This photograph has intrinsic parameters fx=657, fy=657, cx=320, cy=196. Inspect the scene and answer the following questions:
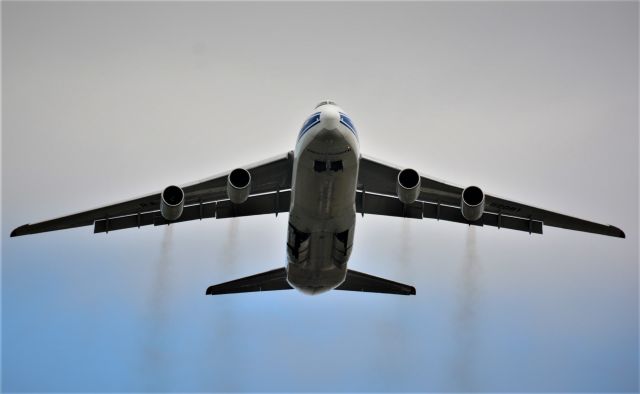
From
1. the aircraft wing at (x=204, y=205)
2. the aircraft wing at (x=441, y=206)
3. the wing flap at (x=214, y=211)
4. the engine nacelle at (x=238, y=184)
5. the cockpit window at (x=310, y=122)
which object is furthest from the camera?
the wing flap at (x=214, y=211)

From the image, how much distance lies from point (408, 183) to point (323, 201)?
201 centimetres

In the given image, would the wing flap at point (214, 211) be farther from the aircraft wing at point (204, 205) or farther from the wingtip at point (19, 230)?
the wingtip at point (19, 230)

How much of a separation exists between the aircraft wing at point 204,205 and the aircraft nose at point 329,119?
120 inches

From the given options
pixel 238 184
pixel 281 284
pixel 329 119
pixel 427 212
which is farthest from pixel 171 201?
pixel 427 212

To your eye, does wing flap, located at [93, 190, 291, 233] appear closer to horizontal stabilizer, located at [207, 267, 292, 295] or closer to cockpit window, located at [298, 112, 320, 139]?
horizontal stabilizer, located at [207, 267, 292, 295]

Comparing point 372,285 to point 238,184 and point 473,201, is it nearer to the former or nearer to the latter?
point 473,201

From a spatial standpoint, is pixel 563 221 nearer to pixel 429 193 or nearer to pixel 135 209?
pixel 429 193

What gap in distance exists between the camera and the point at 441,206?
1912 centimetres

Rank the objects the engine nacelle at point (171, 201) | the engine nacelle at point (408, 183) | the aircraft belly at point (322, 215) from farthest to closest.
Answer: the engine nacelle at point (171, 201) < the engine nacelle at point (408, 183) < the aircraft belly at point (322, 215)

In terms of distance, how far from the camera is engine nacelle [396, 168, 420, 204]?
49.4 feet

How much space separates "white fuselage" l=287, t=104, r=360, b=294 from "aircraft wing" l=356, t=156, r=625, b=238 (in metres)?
2.09

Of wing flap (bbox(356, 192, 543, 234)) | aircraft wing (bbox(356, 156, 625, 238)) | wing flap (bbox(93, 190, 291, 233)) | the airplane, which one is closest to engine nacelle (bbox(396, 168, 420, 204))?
the airplane

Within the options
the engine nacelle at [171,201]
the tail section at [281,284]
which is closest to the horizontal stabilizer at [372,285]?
the tail section at [281,284]

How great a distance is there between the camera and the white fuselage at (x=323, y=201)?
13758mm
